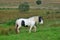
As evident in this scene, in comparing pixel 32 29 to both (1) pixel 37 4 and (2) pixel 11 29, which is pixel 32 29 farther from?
(1) pixel 37 4

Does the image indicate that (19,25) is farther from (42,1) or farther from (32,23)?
(42,1)

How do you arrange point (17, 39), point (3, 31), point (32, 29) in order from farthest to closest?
point (32, 29) → point (3, 31) → point (17, 39)

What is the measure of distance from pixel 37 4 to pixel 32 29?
30.7 m

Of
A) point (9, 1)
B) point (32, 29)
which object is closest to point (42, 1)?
point (9, 1)

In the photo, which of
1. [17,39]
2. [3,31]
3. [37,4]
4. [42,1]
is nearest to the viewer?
[17,39]

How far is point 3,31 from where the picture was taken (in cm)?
1638

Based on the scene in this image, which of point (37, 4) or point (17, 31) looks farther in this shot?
point (37, 4)

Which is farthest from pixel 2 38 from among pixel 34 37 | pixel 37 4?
pixel 37 4

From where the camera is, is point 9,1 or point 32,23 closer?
point 32,23

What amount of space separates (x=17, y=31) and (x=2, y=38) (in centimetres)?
254

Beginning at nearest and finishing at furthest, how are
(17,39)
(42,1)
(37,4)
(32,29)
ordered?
(17,39), (32,29), (37,4), (42,1)

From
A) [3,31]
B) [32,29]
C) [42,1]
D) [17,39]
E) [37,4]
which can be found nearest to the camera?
[17,39]

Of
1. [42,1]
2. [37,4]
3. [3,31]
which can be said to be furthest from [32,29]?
[42,1]

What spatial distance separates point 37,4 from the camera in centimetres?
4825
